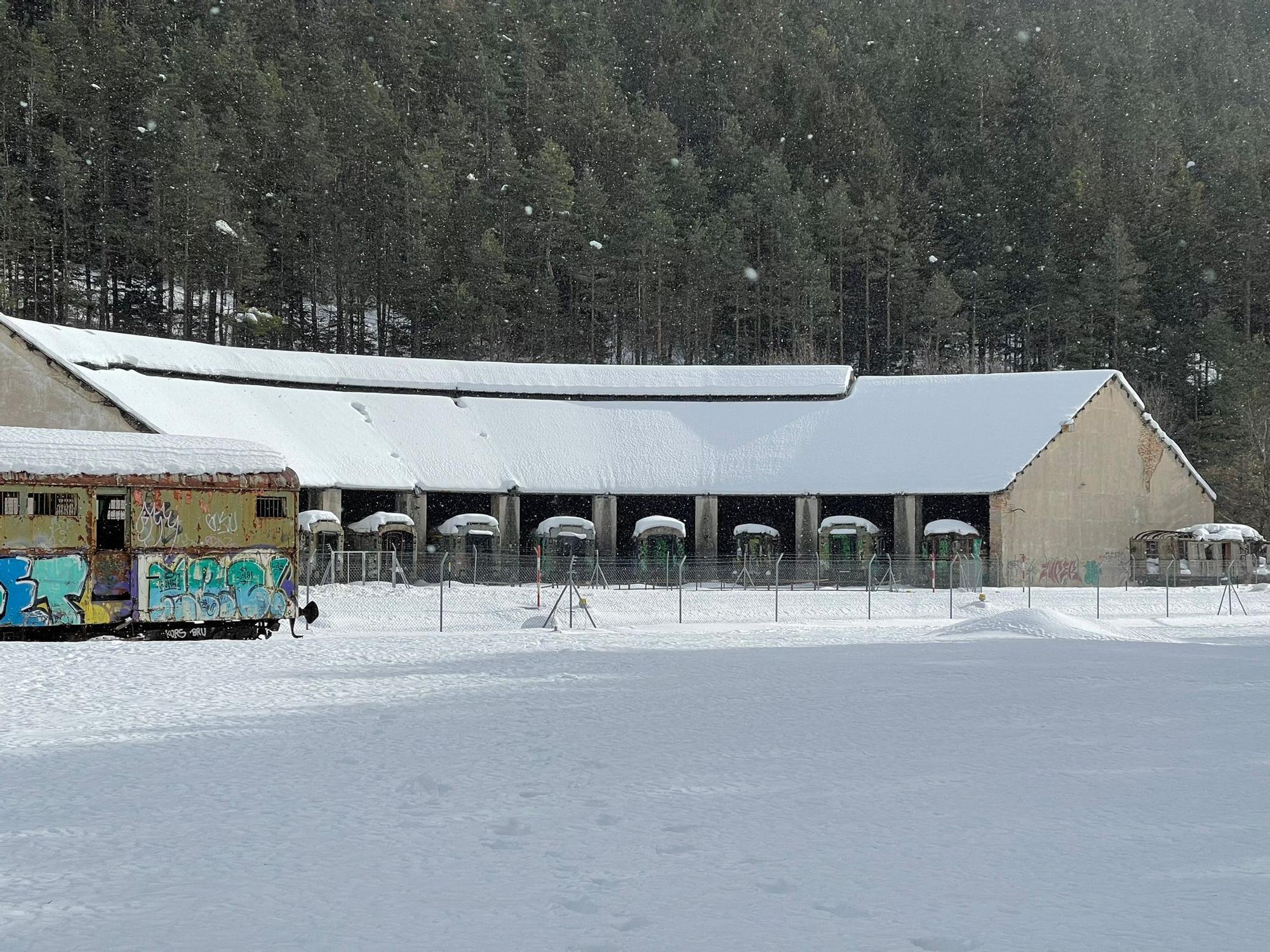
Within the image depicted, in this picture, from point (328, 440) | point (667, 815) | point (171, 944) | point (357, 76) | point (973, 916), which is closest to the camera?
point (171, 944)

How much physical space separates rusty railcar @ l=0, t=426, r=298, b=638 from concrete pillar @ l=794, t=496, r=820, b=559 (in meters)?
28.2

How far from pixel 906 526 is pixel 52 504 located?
35255 millimetres

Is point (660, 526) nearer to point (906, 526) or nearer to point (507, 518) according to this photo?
point (507, 518)

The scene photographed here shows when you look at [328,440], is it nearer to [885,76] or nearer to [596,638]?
[596,638]

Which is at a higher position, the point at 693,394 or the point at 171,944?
the point at 693,394

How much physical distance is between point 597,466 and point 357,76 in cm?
5221

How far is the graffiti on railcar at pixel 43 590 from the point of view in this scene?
87.4 feet

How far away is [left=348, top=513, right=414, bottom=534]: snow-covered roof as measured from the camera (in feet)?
166

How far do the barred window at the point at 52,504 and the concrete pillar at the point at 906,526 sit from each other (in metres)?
34.1

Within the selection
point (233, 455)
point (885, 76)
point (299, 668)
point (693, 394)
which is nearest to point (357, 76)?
point (885, 76)

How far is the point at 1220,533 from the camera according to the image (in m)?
55.4

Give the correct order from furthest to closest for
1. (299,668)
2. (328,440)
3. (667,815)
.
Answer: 1. (328,440)
2. (299,668)
3. (667,815)

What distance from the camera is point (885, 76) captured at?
10738cm

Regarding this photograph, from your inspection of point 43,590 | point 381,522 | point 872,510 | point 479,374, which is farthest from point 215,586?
point 872,510
